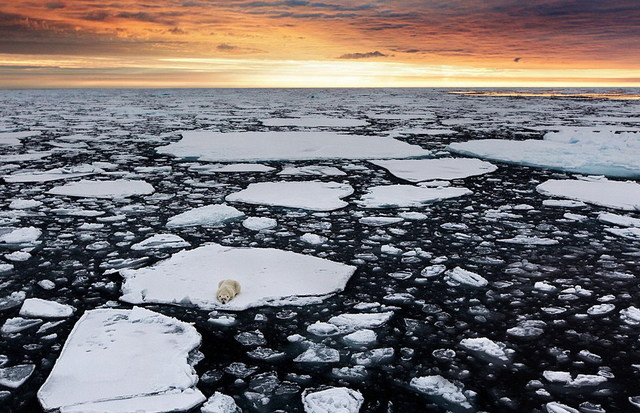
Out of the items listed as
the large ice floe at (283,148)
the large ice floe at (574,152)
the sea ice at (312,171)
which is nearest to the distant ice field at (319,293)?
the sea ice at (312,171)

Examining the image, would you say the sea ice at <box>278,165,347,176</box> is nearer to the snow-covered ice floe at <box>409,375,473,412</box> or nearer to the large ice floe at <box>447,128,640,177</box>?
the large ice floe at <box>447,128,640,177</box>

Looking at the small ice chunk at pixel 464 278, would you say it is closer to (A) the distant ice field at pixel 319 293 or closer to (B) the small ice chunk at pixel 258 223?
(A) the distant ice field at pixel 319 293

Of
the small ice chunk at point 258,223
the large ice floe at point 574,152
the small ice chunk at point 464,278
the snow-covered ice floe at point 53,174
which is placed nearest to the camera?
the small ice chunk at point 464,278

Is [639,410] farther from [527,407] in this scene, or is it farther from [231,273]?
[231,273]

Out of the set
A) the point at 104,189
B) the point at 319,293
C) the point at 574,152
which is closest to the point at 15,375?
the point at 319,293

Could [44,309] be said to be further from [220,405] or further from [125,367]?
[220,405]
